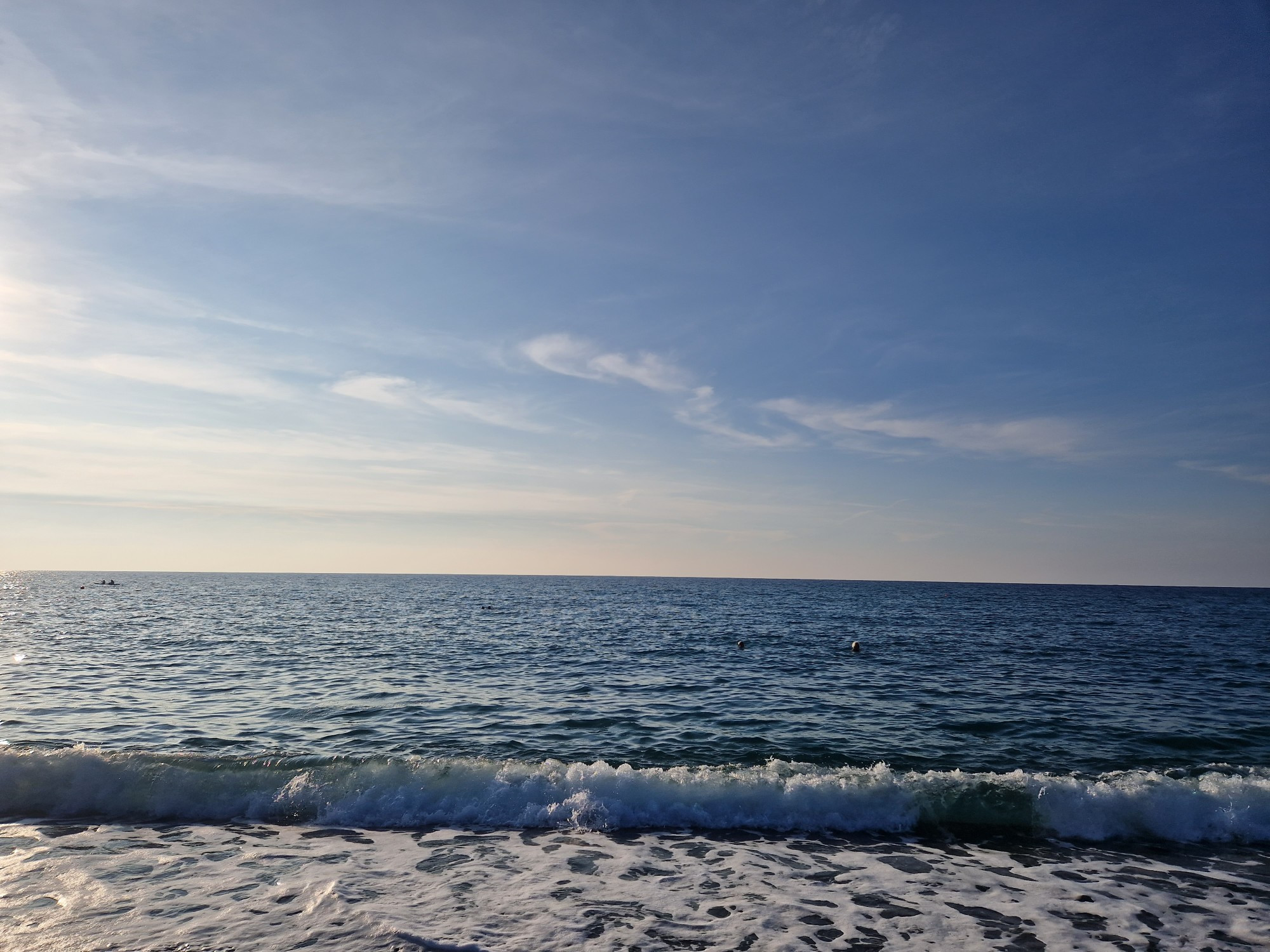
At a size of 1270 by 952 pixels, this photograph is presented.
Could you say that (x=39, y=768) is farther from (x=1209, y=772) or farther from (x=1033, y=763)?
(x=1209, y=772)

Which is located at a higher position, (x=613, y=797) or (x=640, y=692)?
(x=613, y=797)

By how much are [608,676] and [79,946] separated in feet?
74.0

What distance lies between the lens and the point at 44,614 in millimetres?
60531

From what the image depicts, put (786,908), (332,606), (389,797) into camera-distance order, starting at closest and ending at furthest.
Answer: (786,908) < (389,797) < (332,606)

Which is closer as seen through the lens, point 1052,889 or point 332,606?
point 1052,889

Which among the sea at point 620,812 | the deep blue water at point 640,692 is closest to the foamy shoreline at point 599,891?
the sea at point 620,812

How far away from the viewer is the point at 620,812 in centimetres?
1336

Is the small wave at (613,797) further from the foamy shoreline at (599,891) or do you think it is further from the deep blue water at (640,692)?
the deep blue water at (640,692)

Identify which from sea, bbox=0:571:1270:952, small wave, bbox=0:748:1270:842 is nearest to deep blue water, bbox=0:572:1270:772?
sea, bbox=0:571:1270:952

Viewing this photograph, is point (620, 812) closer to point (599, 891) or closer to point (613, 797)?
point (613, 797)

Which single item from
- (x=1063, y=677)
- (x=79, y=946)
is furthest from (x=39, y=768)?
(x=1063, y=677)

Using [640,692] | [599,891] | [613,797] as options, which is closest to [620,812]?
[613,797]

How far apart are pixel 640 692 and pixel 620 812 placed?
1316 cm

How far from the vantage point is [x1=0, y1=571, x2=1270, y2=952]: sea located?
29.7ft
